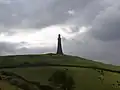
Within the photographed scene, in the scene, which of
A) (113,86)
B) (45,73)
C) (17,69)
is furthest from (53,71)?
(113,86)

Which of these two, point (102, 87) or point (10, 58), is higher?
point (10, 58)

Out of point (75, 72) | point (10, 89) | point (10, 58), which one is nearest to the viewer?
point (10, 89)

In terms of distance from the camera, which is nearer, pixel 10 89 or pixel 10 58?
pixel 10 89

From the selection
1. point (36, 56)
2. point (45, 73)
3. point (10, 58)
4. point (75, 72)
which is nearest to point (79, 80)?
point (75, 72)

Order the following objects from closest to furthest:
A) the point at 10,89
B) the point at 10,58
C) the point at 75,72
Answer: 1. the point at 10,89
2. the point at 75,72
3. the point at 10,58

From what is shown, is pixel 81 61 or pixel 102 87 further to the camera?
pixel 81 61

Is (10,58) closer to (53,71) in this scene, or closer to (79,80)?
(53,71)

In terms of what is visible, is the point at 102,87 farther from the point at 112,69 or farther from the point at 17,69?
the point at 17,69
